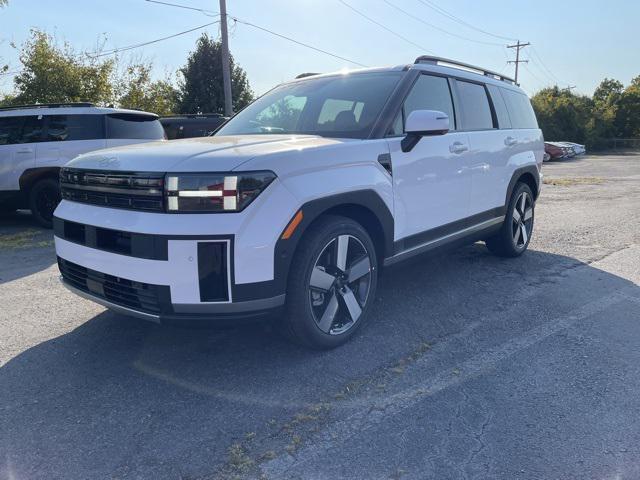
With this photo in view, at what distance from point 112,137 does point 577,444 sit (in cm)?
829

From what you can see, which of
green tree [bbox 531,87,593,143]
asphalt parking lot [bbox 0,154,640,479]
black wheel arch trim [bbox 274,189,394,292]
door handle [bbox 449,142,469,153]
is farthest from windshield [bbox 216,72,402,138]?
green tree [bbox 531,87,593,143]

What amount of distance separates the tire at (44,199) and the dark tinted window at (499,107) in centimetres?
672

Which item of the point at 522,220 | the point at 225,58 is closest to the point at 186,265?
the point at 522,220

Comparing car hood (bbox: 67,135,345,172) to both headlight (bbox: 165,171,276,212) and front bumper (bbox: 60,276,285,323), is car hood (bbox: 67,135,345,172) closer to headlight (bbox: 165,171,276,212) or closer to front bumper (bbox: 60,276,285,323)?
headlight (bbox: 165,171,276,212)

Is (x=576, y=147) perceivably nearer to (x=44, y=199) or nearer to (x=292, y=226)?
(x=44, y=199)

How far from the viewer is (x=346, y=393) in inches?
115

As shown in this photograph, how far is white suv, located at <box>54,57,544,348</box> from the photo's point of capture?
2768 mm

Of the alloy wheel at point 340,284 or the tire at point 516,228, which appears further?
the tire at point 516,228

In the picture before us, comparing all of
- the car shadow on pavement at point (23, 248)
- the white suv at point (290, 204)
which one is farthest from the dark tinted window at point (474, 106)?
the car shadow on pavement at point (23, 248)

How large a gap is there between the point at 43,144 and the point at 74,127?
0.55 meters

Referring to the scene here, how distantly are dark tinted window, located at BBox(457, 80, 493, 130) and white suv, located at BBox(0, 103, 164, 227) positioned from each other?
608cm

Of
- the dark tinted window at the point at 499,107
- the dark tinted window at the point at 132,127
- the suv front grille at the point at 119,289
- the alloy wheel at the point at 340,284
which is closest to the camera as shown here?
the suv front grille at the point at 119,289

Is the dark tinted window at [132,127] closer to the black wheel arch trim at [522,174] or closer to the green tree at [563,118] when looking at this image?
the black wheel arch trim at [522,174]

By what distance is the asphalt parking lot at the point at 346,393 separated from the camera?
2355 millimetres
